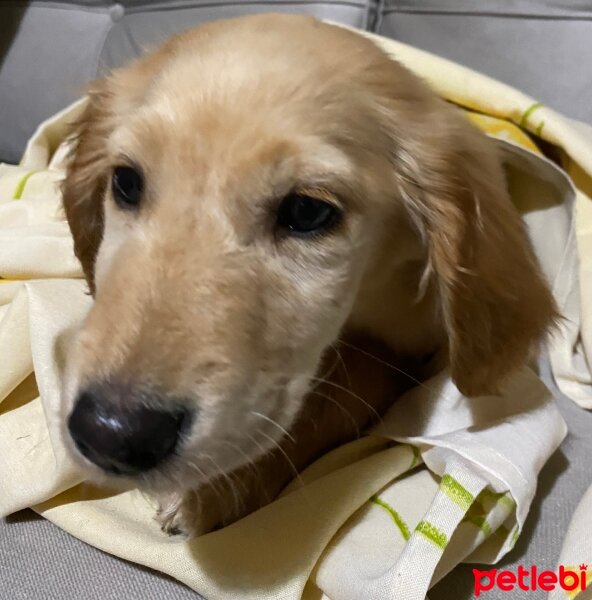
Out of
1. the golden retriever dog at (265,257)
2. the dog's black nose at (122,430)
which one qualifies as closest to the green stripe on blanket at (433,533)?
the golden retriever dog at (265,257)

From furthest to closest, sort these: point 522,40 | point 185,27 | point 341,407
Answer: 1. point 185,27
2. point 522,40
3. point 341,407

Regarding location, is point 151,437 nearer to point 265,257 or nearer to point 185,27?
point 265,257

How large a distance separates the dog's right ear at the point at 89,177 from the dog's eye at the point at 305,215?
267 millimetres

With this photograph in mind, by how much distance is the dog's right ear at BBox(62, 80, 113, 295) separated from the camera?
88cm

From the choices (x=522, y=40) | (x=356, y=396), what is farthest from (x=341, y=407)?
(x=522, y=40)

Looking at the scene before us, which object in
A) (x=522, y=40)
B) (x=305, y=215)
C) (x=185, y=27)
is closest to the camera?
(x=305, y=215)

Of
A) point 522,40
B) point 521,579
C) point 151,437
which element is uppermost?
point 522,40

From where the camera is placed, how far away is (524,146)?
3.51 ft

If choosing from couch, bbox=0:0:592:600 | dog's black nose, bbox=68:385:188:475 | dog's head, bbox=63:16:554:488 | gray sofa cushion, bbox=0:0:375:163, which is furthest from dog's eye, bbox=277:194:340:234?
gray sofa cushion, bbox=0:0:375:163

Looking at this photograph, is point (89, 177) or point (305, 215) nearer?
point (305, 215)

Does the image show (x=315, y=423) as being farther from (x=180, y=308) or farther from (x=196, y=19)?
(x=196, y=19)

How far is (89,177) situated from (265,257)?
323 millimetres

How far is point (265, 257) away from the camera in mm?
699

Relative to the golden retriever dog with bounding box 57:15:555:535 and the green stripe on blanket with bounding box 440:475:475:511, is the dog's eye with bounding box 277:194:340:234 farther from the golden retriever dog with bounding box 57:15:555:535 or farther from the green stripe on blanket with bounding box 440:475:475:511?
the green stripe on blanket with bounding box 440:475:475:511
